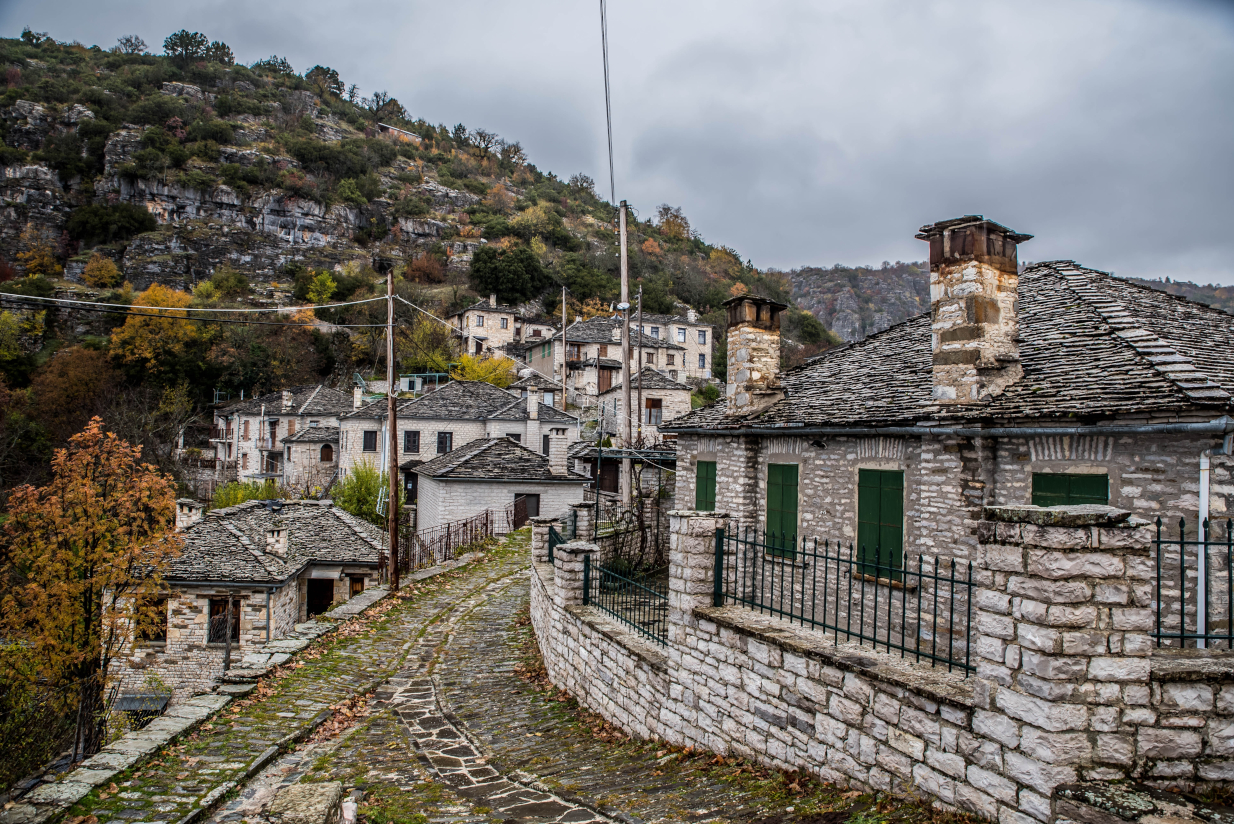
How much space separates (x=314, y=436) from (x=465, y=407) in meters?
11.1

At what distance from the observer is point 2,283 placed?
5253cm

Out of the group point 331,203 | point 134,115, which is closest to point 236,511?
point 331,203

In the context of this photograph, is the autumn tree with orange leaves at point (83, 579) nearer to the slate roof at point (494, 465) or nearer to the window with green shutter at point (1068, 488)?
the slate roof at point (494, 465)

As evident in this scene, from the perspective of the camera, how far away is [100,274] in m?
56.6

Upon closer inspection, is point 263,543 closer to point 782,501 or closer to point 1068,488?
point 782,501

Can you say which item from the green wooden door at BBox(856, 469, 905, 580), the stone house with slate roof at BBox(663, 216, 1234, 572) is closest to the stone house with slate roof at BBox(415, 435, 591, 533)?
the stone house with slate roof at BBox(663, 216, 1234, 572)

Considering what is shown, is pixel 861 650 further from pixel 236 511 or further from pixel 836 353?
pixel 236 511

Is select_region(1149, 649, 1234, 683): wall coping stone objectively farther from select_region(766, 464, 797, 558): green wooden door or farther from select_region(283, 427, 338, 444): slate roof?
select_region(283, 427, 338, 444): slate roof

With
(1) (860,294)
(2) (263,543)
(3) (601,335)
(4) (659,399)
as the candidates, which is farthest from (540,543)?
(1) (860,294)

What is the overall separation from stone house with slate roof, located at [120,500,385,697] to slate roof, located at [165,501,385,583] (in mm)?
29

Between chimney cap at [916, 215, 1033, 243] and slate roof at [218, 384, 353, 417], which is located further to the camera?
slate roof at [218, 384, 353, 417]

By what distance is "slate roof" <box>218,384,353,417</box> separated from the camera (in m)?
42.1

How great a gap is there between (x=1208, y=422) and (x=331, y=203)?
266ft

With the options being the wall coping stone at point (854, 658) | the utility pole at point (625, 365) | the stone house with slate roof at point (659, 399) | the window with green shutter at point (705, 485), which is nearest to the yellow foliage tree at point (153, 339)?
the stone house with slate roof at point (659, 399)
